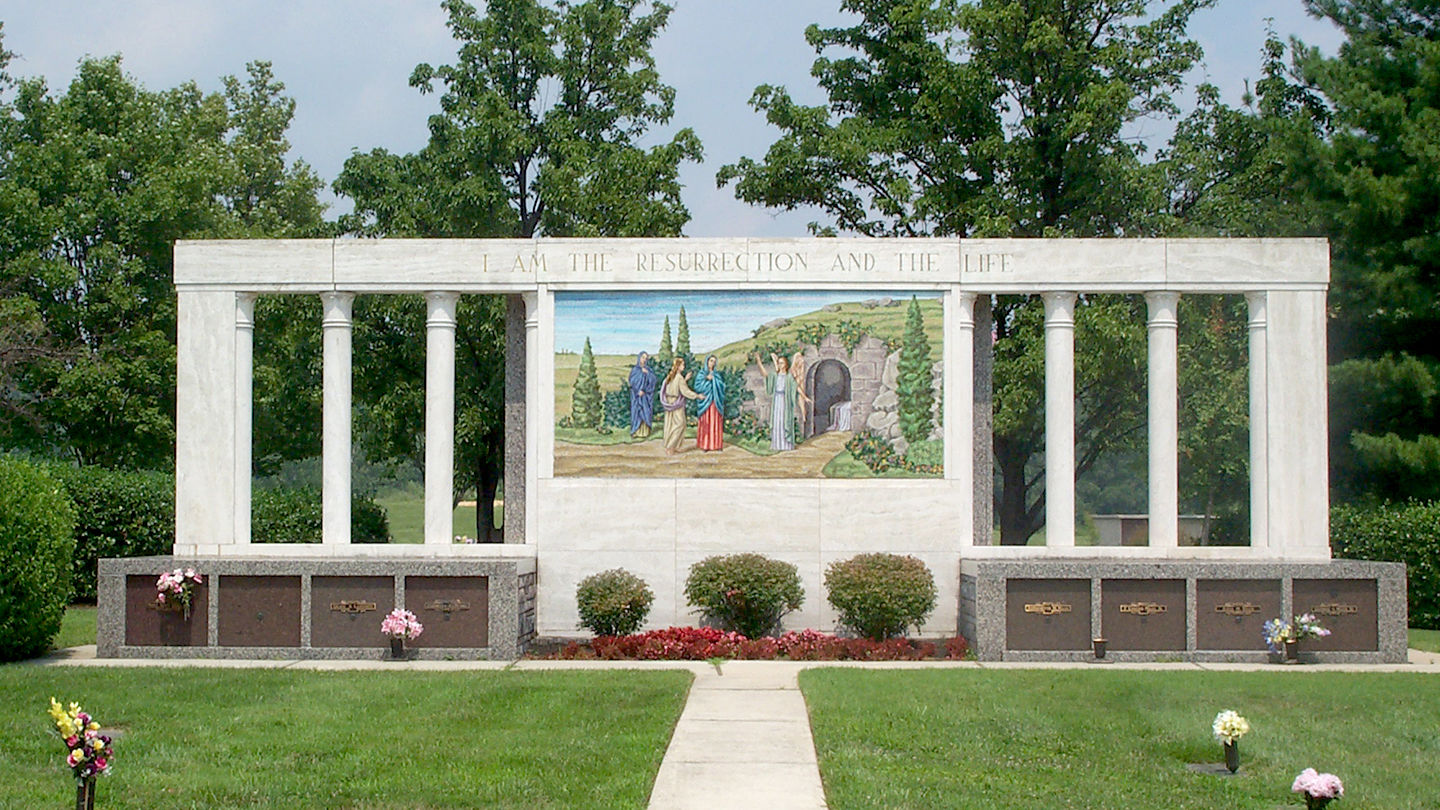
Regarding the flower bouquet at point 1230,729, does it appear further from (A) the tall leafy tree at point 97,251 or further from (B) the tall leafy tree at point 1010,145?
(A) the tall leafy tree at point 97,251

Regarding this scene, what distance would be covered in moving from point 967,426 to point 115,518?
18.7 m

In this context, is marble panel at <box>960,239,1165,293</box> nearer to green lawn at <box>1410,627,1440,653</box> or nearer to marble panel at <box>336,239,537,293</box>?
green lawn at <box>1410,627,1440,653</box>

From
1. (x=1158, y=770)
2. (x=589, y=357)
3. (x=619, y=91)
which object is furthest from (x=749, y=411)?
(x=619, y=91)

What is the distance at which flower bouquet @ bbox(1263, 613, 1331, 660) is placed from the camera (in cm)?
2148

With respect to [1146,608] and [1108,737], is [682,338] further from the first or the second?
[1108,737]

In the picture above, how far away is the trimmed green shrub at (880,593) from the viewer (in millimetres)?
22594

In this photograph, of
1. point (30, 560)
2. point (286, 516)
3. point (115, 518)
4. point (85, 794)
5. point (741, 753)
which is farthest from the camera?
point (286, 516)

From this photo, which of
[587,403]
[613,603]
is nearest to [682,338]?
[587,403]

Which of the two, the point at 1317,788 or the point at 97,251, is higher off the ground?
the point at 97,251

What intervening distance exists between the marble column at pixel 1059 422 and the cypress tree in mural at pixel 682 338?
19.9 ft

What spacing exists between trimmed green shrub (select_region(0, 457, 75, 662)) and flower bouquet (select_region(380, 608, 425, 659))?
4.74 meters

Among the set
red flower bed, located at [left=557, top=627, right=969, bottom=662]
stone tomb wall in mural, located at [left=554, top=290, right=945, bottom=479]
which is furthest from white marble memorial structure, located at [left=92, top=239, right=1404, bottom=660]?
red flower bed, located at [left=557, top=627, right=969, bottom=662]

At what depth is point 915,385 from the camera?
24453 mm

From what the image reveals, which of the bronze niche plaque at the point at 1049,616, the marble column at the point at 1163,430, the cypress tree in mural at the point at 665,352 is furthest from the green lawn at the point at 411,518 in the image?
the bronze niche plaque at the point at 1049,616
